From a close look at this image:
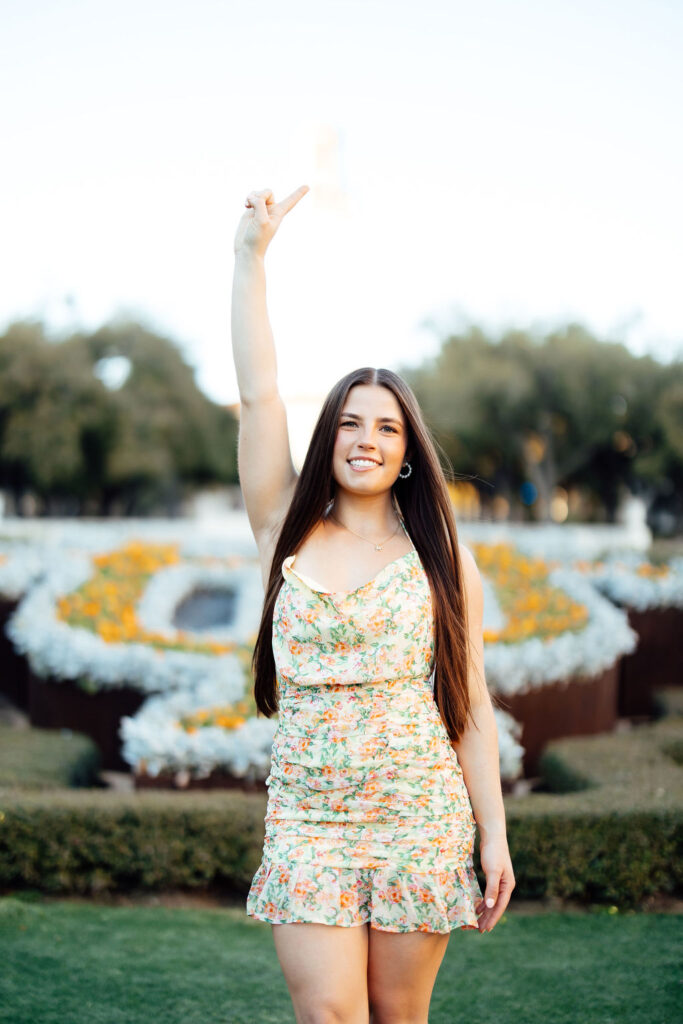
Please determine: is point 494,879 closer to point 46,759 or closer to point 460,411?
point 46,759

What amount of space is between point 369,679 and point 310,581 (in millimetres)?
271

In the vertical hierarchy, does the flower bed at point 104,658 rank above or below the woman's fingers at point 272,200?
below

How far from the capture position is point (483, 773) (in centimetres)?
255

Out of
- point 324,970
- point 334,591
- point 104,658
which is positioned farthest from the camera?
point 104,658

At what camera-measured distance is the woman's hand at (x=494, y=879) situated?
8.00ft

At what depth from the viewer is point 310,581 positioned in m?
2.42

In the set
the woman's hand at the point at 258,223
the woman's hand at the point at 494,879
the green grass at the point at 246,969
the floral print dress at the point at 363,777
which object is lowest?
the green grass at the point at 246,969

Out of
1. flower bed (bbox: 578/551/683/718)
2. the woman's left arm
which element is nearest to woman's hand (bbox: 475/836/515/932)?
the woman's left arm

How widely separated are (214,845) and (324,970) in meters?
2.69

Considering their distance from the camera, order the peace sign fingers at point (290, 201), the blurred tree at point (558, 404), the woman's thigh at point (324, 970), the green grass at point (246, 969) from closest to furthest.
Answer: the woman's thigh at point (324, 970) → the peace sign fingers at point (290, 201) → the green grass at point (246, 969) → the blurred tree at point (558, 404)

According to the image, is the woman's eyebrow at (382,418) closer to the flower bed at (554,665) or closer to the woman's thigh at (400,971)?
the woman's thigh at (400,971)

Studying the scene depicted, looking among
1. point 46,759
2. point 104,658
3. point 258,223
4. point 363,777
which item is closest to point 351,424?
point 258,223

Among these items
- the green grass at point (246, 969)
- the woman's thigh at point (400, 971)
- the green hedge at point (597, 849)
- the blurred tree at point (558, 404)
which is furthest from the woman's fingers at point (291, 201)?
the blurred tree at point (558, 404)

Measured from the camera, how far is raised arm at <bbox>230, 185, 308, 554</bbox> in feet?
8.47
